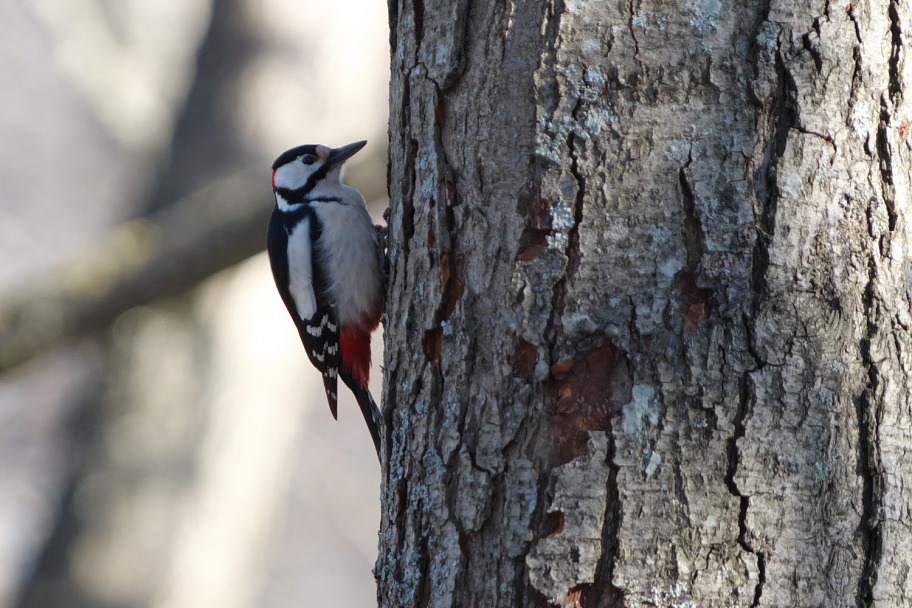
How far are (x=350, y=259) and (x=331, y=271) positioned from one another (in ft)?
0.37

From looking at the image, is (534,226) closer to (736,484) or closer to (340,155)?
(736,484)

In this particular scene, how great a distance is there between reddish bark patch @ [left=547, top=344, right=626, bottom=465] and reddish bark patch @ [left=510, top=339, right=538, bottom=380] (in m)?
0.04

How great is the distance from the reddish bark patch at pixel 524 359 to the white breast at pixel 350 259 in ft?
6.02

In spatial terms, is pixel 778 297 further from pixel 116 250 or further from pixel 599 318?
pixel 116 250

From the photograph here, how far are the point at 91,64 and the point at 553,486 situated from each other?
628 cm

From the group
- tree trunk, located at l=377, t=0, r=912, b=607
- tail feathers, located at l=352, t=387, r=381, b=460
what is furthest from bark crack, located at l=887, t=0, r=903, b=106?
tail feathers, located at l=352, t=387, r=381, b=460

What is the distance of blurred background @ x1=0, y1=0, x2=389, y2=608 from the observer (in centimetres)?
495

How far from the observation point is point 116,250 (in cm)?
501

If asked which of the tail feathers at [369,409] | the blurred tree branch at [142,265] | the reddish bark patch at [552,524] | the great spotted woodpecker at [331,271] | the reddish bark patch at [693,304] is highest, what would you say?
the blurred tree branch at [142,265]

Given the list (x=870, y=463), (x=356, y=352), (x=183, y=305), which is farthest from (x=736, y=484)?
(x=183, y=305)

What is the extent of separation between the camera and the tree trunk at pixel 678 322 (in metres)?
1.54

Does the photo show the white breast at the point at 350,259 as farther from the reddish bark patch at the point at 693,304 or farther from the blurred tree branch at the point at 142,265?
the reddish bark patch at the point at 693,304

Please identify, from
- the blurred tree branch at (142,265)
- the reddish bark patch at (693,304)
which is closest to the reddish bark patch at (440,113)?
the reddish bark patch at (693,304)

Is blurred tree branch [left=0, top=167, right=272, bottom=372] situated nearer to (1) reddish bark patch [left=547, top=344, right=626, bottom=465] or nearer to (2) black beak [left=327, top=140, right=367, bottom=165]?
(2) black beak [left=327, top=140, right=367, bottom=165]
